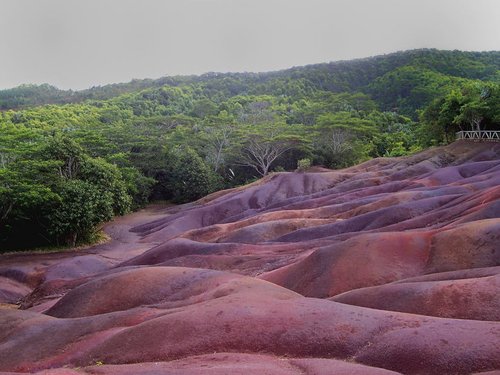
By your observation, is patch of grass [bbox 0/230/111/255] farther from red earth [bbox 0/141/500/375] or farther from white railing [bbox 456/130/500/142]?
white railing [bbox 456/130/500/142]

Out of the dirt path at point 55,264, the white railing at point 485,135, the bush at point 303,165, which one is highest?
the white railing at point 485,135

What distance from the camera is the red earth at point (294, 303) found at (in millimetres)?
9266

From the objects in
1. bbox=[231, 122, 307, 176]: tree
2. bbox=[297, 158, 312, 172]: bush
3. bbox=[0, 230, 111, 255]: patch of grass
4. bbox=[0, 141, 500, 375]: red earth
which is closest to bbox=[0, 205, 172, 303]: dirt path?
bbox=[0, 141, 500, 375]: red earth

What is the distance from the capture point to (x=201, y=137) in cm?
7050

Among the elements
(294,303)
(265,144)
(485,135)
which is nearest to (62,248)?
(294,303)

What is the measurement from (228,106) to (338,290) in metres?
103

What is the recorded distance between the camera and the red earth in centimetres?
927

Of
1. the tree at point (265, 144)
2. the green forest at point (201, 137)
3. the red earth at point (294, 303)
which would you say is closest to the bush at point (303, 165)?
the green forest at point (201, 137)

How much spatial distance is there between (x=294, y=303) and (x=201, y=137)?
59975 millimetres

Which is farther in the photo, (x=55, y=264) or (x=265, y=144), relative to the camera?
(x=265, y=144)

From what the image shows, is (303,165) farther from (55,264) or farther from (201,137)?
(55,264)

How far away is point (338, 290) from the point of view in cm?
1608

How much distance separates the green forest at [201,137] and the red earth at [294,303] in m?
5.79

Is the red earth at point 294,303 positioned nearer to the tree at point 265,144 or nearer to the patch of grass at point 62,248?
the patch of grass at point 62,248
